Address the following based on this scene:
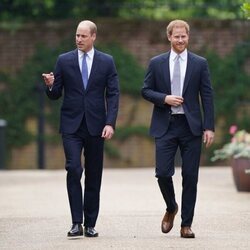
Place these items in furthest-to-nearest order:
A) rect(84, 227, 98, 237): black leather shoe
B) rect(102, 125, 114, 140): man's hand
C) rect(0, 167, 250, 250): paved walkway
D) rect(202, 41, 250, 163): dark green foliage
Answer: rect(202, 41, 250, 163): dark green foliage
rect(84, 227, 98, 237): black leather shoe
rect(102, 125, 114, 140): man's hand
rect(0, 167, 250, 250): paved walkway

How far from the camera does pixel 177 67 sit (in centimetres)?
994

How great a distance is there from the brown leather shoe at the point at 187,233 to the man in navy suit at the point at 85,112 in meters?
0.76

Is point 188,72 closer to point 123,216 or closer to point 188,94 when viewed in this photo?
point 188,94

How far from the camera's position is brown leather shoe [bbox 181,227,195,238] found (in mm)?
9812

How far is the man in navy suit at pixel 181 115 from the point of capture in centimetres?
983

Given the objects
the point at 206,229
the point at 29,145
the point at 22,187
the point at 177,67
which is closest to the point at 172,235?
the point at 206,229

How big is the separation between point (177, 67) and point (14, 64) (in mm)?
11265

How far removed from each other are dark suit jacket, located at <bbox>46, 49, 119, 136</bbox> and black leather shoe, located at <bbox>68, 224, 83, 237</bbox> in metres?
0.80

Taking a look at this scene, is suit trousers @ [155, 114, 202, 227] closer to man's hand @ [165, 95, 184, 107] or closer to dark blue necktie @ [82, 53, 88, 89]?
man's hand @ [165, 95, 184, 107]

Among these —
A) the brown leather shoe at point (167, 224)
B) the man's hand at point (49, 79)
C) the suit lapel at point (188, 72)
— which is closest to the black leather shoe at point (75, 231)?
the brown leather shoe at point (167, 224)

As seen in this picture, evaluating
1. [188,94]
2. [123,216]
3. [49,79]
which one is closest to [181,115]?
[188,94]

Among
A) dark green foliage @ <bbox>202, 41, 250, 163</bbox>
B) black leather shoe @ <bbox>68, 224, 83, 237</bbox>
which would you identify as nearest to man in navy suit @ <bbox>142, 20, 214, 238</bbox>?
black leather shoe @ <bbox>68, 224, 83, 237</bbox>

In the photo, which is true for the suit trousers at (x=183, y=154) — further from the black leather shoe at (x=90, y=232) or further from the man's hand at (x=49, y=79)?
the man's hand at (x=49, y=79)

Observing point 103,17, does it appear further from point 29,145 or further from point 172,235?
point 172,235
